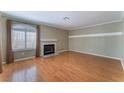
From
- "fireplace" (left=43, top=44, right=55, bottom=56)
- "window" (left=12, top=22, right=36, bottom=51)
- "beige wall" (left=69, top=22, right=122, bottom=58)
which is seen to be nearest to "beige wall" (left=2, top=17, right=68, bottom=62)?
"window" (left=12, top=22, right=36, bottom=51)

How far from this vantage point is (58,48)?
23.8 feet

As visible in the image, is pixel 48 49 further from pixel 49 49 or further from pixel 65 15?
pixel 65 15

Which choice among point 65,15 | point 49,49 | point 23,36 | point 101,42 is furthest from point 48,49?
point 101,42

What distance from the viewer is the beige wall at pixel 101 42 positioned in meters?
4.72

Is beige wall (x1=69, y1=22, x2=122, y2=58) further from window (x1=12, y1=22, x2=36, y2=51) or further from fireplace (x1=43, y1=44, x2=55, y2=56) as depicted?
window (x1=12, y1=22, x2=36, y2=51)

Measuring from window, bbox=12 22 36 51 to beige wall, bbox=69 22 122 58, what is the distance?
353 centimetres

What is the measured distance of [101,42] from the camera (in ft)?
18.1

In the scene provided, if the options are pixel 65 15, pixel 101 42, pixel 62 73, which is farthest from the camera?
pixel 101 42

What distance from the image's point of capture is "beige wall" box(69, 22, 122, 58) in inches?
186

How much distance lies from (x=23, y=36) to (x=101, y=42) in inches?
176
